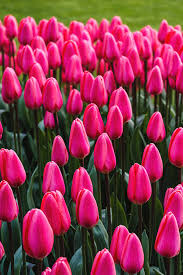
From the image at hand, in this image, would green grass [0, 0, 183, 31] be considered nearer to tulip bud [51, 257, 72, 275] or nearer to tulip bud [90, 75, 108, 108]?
tulip bud [90, 75, 108, 108]

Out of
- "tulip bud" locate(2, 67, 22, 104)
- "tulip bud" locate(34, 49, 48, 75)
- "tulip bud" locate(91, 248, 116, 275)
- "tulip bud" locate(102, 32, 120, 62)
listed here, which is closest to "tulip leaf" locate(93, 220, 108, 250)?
"tulip bud" locate(91, 248, 116, 275)

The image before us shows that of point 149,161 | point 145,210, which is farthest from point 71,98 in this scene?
point 149,161

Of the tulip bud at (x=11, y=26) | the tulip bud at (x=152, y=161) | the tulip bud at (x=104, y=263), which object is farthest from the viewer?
the tulip bud at (x=11, y=26)

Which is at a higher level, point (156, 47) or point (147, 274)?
point (156, 47)

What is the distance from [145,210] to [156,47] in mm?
1492

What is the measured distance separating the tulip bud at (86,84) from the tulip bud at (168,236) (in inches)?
40.6

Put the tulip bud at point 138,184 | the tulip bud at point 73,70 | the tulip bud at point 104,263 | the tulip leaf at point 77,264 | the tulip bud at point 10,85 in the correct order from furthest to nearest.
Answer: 1. the tulip bud at point 73,70
2. the tulip bud at point 10,85
3. the tulip leaf at point 77,264
4. the tulip bud at point 138,184
5. the tulip bud at point 104,263

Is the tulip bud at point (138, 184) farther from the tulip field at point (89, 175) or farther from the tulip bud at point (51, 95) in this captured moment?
the tulip bud at point (51, 95)

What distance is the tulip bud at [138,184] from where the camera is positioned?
1447 millimetres

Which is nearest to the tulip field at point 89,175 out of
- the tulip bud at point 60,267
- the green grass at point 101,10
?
the tulip bud at point 60,267

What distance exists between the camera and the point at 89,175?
2145 mm

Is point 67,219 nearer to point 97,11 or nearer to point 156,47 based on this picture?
point 156,47

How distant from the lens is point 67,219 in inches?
52.9

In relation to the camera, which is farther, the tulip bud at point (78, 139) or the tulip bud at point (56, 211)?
the tulip bud at point (78, 139)
